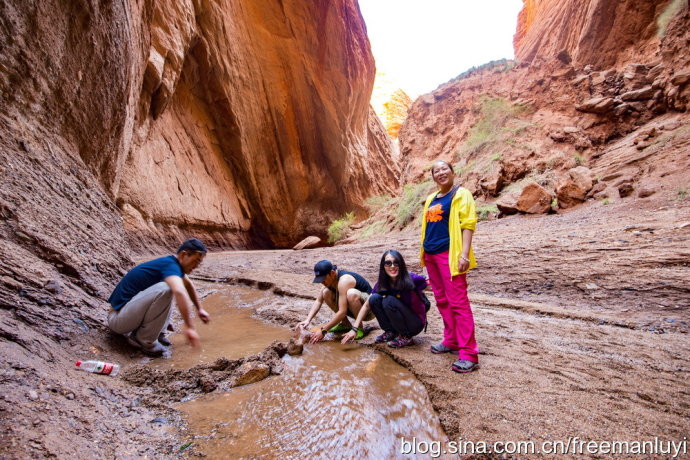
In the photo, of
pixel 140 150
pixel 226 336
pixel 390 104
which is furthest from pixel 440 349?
pixel 390 104

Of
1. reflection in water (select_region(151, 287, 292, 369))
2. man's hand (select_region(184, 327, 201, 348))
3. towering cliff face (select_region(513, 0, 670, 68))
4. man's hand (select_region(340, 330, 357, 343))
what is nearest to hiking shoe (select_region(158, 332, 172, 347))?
reflection in water (select_region(151, 287, 292, 369))

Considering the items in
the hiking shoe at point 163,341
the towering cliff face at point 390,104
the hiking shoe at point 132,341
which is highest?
the towering cliff face at point 390,104

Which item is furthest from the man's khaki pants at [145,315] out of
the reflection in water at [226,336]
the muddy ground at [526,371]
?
the reflection in water at [226,336]

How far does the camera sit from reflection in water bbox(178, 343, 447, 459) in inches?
58.8

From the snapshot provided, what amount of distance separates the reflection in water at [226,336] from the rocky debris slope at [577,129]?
692 cm

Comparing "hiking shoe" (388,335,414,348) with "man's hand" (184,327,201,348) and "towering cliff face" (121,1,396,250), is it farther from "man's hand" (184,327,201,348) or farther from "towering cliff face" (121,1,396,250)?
"towering cliff face" (121,1,396,250)

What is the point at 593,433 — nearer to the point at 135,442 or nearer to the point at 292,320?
the point at 135,442

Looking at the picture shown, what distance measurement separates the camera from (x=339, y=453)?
57.6 inches

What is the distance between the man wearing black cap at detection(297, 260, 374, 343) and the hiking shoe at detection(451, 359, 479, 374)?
119cm

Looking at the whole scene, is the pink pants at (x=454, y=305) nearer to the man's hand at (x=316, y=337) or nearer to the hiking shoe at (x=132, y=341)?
the man's hand at (x=316, y=337)

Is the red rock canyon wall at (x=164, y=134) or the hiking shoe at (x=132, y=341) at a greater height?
the red rock canyon wall at (x=164, y=134)

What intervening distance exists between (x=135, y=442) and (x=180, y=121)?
16.7 metres

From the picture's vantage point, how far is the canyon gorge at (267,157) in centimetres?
217

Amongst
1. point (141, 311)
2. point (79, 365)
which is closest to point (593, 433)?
point (79, 365)
